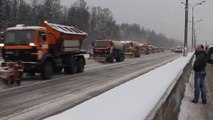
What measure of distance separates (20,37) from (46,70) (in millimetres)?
2017

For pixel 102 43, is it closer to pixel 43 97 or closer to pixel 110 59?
pixel 110 59

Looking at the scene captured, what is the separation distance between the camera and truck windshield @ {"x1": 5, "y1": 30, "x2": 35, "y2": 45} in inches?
834

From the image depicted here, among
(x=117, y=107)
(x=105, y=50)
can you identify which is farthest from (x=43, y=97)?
(x=105, y=50)

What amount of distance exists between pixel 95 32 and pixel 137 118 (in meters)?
116

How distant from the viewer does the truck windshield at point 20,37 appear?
21172 mm

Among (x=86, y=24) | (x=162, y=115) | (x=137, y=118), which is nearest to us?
(x=137, y=118)

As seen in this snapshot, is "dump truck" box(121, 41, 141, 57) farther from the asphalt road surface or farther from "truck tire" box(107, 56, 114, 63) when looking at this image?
the asphalt road surface

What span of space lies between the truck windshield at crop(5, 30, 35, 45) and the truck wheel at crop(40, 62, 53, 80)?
1456 mm

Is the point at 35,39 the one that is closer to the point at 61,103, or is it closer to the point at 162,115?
the point at 61,103

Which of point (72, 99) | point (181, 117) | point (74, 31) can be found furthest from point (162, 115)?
point (74, 31)

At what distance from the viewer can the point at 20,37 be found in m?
21.3

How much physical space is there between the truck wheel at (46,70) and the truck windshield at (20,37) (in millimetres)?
1456

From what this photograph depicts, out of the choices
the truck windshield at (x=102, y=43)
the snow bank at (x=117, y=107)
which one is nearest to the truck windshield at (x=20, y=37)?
the snow bank at (x=117, y=107)

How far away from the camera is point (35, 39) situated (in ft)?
69.6
